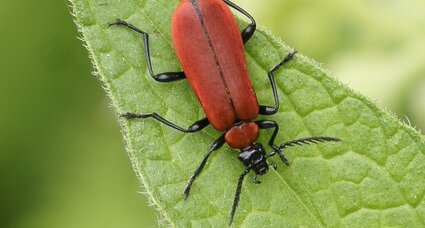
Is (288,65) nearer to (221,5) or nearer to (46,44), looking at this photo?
(221,5)

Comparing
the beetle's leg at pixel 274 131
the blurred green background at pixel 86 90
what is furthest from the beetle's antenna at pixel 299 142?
the blurred green background at pixel 86 90

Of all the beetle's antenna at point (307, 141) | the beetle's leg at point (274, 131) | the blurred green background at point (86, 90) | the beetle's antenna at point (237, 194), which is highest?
the beetle's antenna at point (307, 141)

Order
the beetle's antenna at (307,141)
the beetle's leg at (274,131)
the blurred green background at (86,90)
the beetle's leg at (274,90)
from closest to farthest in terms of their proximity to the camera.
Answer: the beetle's leg at (274,90) < the beetle's antenna at (307,141) < the beetle's leg at (274,131) < the blurred green background at (86,90)

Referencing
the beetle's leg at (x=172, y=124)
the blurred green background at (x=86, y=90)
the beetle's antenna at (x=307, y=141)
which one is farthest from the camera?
the blurred green background at (x=86, y=90)

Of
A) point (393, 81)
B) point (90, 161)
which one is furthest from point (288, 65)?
point (90, 161)

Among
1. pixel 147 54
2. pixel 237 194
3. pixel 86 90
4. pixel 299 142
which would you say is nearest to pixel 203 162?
pixel 237 194

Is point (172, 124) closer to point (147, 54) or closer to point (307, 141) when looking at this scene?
point (147, 54)

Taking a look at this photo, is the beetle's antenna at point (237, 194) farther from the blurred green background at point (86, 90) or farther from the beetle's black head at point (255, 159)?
the blurred green background at point (86, 90)
